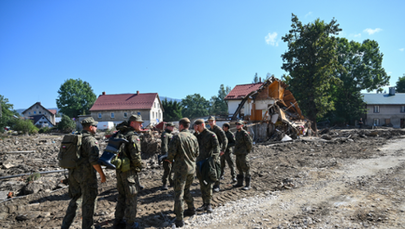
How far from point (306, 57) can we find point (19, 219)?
92.9ft

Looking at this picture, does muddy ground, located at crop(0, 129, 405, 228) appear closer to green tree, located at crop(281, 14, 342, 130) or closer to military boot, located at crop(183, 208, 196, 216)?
military boot, located at crop(183, 208, 196, 216)

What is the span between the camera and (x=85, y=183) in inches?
161

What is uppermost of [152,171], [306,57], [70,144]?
[306,57]

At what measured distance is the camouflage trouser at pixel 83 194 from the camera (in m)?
4.05

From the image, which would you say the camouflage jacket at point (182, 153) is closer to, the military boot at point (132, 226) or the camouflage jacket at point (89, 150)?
the military boot at point (132, 226)

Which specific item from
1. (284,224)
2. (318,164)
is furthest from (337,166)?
(284,224)

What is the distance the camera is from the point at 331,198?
5.46 m

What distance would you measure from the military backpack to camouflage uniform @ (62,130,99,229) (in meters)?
0.10

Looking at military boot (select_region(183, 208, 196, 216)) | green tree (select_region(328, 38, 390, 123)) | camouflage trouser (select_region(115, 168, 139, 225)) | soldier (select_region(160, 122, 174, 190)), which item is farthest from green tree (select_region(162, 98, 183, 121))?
camouflage trouser (select_region(115, 168, 139, 225))

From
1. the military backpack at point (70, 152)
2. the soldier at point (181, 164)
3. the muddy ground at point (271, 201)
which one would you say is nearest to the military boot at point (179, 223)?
the soldier at point (181, 164)

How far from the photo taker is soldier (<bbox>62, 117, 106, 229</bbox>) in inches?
159

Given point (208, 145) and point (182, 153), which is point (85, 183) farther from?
point (208, 145)

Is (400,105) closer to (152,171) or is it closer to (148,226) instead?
(152,171)

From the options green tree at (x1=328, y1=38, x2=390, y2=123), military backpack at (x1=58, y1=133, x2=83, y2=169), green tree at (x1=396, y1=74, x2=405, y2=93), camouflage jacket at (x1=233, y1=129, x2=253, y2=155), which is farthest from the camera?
green tree at (x1=396, y1=74, x2=405, y2=93)
